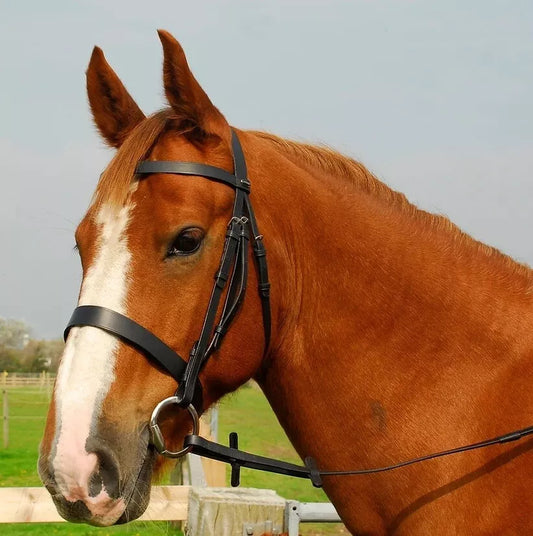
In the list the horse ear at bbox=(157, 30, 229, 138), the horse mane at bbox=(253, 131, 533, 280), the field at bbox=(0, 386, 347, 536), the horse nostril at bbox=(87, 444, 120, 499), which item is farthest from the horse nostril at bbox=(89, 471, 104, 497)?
the horse mane at bbox=(253, 131, 533, 280)

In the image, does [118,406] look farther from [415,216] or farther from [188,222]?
[415,216]

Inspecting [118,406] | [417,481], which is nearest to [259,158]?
[118,406]

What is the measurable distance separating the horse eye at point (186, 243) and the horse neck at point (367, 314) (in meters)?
0.38

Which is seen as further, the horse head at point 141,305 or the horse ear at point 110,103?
the horse ear at point 110,103

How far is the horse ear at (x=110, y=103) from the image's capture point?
338cm

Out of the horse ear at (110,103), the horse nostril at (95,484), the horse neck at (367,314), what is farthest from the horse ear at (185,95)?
the horse nostril at (95,484)

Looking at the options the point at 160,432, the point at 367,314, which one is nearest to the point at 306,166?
the point at 367,314

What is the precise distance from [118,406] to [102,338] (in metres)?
0.27

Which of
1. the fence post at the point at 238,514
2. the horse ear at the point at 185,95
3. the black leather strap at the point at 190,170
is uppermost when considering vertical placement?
the horse ear at the point at 185,95

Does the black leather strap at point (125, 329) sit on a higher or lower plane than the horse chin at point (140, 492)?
higher

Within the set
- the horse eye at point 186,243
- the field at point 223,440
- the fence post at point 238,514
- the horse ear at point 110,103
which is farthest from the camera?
the field at point 223,440

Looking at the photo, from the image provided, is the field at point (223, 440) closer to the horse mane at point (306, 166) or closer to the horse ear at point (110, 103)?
the horse mane at point (306, 166)

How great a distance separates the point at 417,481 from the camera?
2887mm

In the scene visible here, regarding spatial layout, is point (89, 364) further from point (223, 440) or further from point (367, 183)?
point (223, 440)
